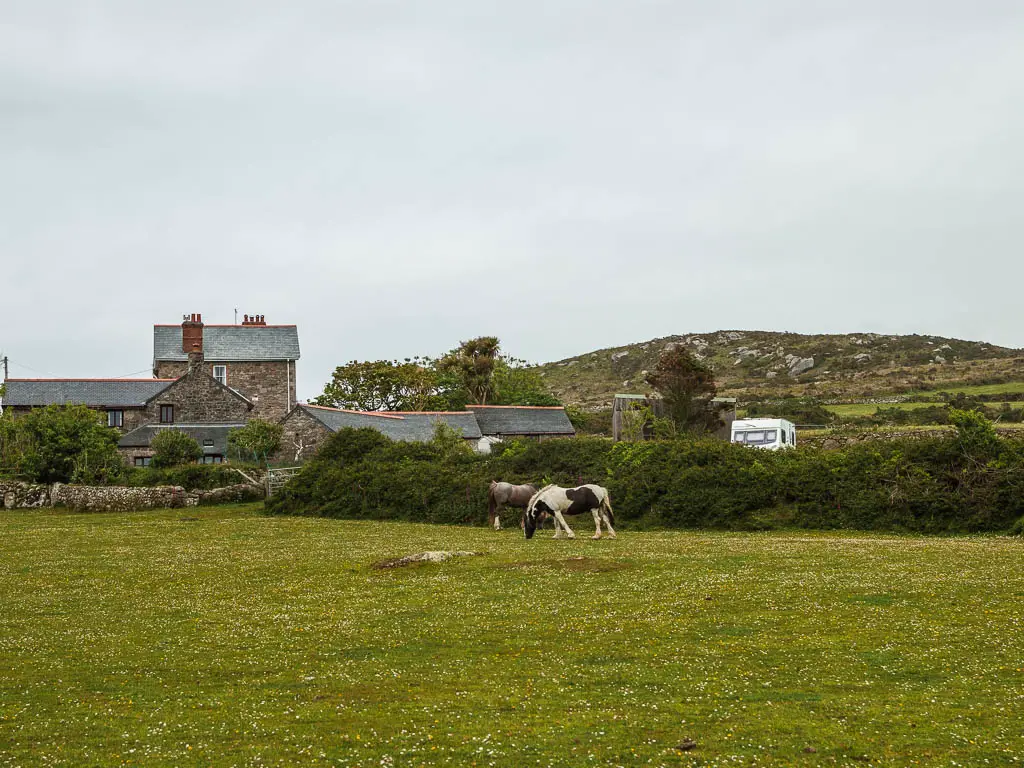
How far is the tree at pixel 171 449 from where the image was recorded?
61844 millimetres

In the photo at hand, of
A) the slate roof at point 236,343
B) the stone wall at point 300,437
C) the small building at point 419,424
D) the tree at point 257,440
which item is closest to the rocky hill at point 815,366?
the small building at point 419,424

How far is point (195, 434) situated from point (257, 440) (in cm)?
921

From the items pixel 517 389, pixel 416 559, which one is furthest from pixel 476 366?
pixel 416 559

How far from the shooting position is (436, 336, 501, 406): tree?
360ft

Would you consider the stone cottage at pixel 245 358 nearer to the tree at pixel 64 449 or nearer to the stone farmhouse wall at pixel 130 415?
the stone farmhouse wall at pixel 130 415

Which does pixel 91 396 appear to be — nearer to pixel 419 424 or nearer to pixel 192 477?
pixel 192 477

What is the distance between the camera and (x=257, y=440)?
66.9m

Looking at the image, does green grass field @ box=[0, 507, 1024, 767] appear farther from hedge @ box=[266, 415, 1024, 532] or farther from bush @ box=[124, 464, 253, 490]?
bush @ box=[124, 464, 253, 490]

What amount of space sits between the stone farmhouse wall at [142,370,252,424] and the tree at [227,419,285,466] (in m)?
9.24

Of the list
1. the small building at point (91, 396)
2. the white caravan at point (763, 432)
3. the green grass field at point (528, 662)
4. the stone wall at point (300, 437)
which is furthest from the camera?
the small building at point (91, 396)

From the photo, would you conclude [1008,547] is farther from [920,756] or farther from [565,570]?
[920,756]

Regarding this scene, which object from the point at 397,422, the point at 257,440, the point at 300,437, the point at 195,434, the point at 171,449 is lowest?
the point at 171,449

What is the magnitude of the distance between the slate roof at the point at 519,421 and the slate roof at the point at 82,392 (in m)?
29.1

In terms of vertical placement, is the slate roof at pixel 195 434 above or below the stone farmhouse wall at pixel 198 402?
below
